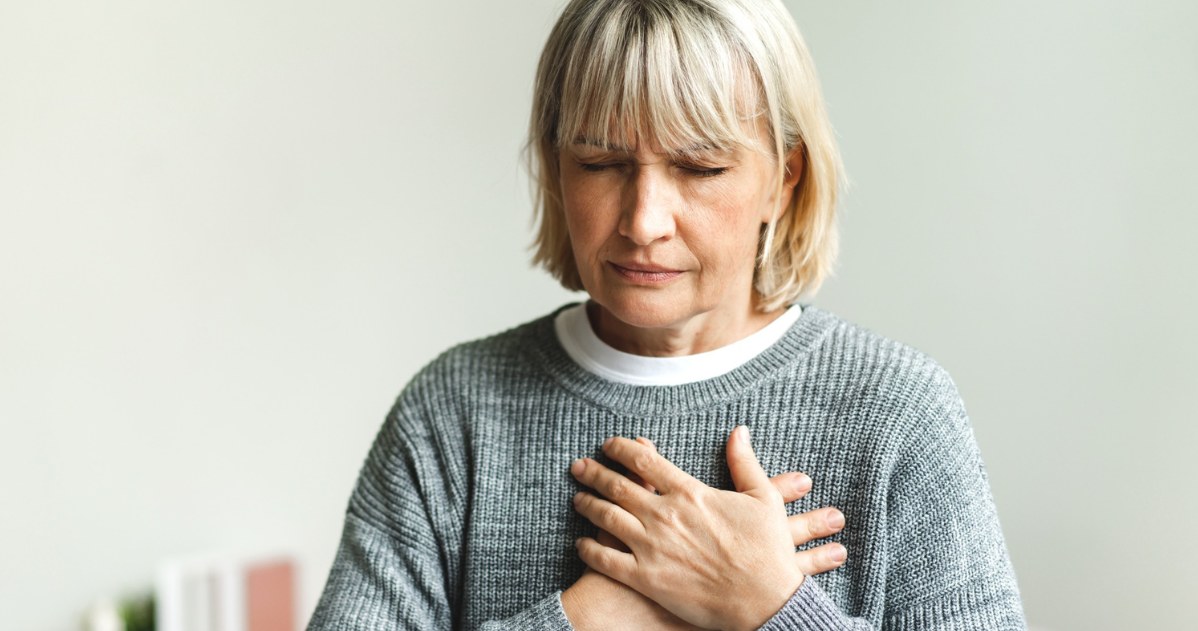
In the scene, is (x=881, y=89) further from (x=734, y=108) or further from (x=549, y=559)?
(x=549, y=559)

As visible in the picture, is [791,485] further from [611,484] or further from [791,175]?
[791,175]

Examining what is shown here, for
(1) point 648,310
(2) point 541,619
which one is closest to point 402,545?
(2) point 541,619

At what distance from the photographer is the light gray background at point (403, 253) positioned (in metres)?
1.90

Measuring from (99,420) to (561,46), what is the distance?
5.90 ft

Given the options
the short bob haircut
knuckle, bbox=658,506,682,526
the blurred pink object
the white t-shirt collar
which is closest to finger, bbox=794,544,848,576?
knuckle, bbox=658,506,682,526

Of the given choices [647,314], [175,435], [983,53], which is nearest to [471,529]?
[647,314]

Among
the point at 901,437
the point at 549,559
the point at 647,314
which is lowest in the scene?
the point at 549,559

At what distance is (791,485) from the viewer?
126cm

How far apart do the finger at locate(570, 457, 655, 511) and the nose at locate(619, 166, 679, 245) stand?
269mm

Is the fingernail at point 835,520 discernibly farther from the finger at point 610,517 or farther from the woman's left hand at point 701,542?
the finger at point 610,517

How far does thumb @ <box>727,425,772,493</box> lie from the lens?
4.09 ft

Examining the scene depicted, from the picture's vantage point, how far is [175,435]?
2.70 metres

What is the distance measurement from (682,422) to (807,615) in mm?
266

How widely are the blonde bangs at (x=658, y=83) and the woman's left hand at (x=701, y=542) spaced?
1.14 feet
